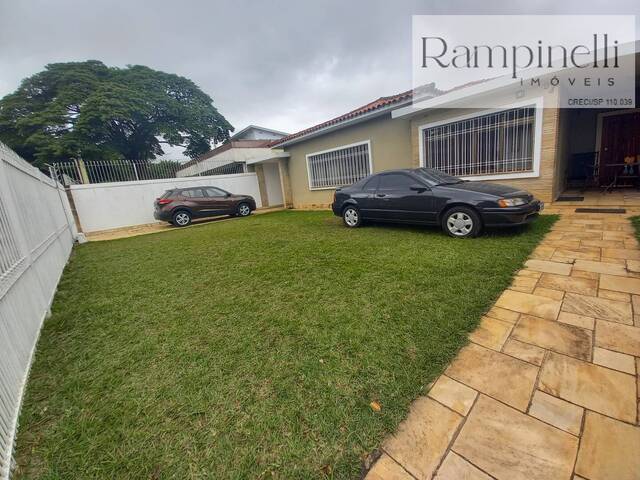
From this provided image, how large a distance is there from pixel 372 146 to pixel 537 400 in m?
8.24

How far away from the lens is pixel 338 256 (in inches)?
163

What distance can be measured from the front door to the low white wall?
14633mm

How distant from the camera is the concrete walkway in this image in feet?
3.82

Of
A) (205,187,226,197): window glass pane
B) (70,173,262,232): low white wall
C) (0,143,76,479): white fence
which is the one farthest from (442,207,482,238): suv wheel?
(70,173,262,232): low white wall

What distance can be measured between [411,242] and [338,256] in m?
1.34

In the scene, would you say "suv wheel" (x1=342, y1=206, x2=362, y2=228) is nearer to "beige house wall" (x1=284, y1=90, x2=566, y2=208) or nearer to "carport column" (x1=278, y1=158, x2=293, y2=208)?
"beige house wall" (x1=284, y1=90, x2=566, y2=208)

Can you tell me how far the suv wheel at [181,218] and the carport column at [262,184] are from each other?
16.5ft

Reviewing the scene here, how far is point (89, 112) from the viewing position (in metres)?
19.1

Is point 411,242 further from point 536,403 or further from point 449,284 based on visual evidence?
point 536,403

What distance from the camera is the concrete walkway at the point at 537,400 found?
1163 millimetres

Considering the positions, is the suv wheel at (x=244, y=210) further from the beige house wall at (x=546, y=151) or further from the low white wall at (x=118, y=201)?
the beige house wall at (x=546, y=151)

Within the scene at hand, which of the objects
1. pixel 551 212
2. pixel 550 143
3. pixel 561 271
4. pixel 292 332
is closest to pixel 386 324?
pixel 292 332

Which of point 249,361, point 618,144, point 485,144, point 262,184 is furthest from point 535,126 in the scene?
point 262,184

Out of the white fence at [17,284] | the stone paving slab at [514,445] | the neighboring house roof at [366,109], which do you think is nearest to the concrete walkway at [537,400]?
the stone paving slab at [514,445]
